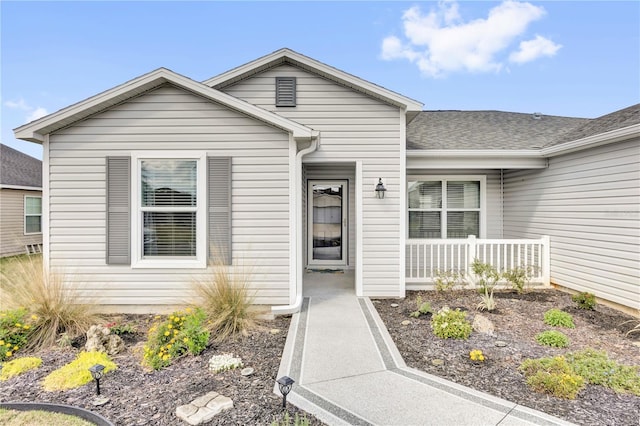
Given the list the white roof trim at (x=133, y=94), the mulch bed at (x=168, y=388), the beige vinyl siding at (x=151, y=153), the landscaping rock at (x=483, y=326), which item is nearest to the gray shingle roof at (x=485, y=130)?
the white roof trim at (x=133, y=94)

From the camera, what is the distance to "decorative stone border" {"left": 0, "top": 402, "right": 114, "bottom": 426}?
8.35 feet

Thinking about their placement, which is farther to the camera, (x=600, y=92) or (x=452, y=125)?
(x=600, y=92)

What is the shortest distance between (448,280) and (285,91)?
513cm

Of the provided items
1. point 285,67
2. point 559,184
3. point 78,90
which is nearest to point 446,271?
point 559,184

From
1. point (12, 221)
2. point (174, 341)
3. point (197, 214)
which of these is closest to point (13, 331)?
point (174, 341)

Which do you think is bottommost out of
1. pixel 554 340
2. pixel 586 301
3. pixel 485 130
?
pixel 554 340

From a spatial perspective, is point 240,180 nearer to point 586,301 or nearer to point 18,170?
point 586,301

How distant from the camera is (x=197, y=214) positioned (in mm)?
5039

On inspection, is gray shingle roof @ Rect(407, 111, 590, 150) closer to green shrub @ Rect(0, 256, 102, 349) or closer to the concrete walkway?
the concrete walkway

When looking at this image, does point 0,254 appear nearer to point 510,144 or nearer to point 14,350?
point 14,350

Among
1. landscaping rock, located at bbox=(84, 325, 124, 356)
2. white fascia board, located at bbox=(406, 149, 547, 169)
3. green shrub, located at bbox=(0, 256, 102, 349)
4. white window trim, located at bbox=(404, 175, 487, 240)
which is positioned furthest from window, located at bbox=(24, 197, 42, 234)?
white fascia board, located at bbox=(406, 149, 547, 169)

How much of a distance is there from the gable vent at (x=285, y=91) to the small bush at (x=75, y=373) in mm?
5024

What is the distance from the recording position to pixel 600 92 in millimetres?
13570

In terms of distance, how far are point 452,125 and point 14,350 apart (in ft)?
31.3
